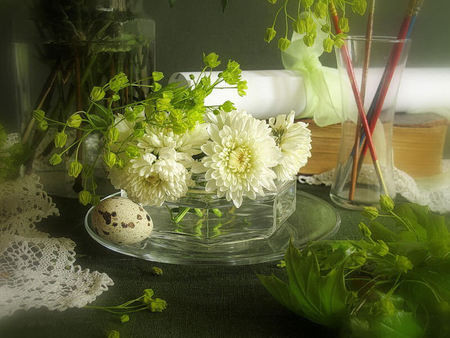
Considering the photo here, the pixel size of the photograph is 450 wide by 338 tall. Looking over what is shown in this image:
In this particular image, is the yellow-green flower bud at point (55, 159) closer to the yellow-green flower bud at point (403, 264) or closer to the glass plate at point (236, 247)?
the glass plate at point (236, 247)

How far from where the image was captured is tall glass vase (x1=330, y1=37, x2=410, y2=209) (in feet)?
2.37

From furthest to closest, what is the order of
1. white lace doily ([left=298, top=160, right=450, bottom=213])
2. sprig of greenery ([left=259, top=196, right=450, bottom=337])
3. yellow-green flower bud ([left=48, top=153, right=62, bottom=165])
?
white lace doily ([left=298, top=160, right=450, bottom=213]) < yellow-green flower bud ([left=48, top=153, right=62, bottom=165]) < sprig of greenery ([left=259, top=196, right=450, bottom=337])

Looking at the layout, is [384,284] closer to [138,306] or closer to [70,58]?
[138,306]

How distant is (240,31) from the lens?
1025 mm

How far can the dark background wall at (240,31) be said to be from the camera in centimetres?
100

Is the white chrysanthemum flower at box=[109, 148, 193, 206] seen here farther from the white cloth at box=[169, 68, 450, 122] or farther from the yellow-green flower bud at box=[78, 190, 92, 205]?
the white cloth at box=[169, 68, 450, 122]

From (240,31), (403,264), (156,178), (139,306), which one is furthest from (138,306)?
(240,31)

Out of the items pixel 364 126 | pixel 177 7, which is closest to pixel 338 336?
pixel 364 126

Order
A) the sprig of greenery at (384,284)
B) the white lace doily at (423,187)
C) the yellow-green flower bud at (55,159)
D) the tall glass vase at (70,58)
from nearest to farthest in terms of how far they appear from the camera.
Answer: the sprig of greenery at (384,284) < the yellow-green flower bud at (55,159) < the tall glass vase at (70,58) < the white lace doily at (423,187)

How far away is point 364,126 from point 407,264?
1.25 feet

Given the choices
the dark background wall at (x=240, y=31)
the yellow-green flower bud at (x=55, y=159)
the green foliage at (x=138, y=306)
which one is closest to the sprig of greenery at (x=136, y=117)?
the yellow-green flower bud at (x=55, y=159)

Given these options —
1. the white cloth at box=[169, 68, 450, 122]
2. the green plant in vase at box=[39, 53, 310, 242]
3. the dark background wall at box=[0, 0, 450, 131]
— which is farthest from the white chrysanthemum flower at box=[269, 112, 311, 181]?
the dark background wall at box=[0, 0, 450, 131]

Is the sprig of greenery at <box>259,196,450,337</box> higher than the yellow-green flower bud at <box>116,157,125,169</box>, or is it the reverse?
the yellow-green flower bud at <box>116,157,125,169</box>

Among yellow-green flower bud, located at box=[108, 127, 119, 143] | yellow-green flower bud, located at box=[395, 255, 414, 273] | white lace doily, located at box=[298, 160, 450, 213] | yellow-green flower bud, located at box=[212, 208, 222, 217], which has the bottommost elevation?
white lace doily, located at box=[298, 160, 450, 213]
